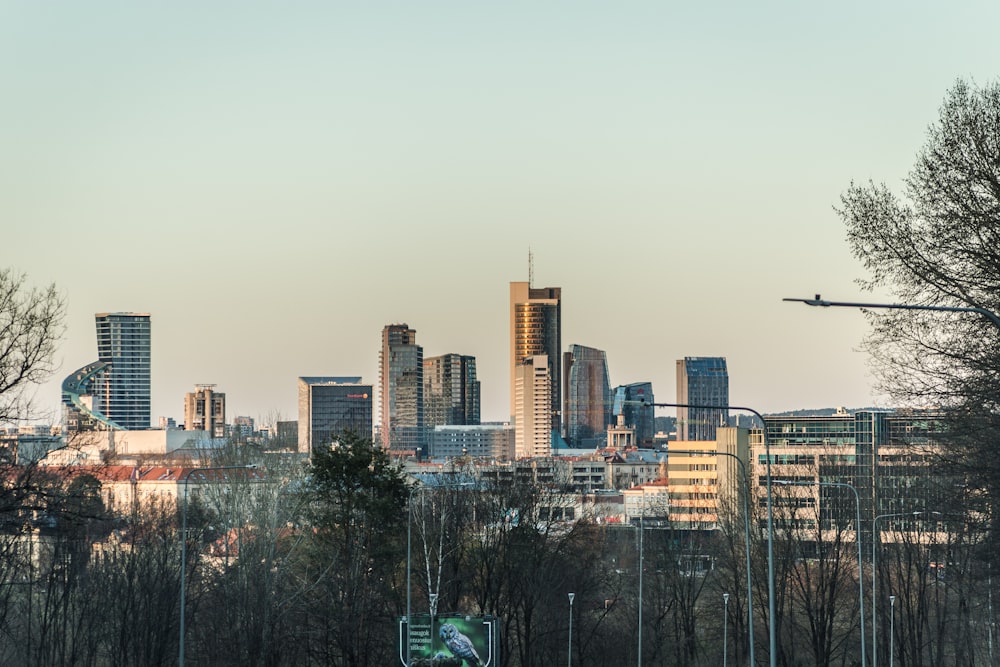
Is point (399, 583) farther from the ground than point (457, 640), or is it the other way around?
point (399, 583)

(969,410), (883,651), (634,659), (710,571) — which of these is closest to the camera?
(969,410)

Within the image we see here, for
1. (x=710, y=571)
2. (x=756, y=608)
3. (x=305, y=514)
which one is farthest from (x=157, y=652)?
(x=710, y=571)

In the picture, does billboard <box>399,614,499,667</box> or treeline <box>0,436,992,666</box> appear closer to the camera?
billboard <box>399,614,499,667</box>

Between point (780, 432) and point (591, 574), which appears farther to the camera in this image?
point (780, 432)

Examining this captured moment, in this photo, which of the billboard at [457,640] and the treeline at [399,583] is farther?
the treeline at [399,583]

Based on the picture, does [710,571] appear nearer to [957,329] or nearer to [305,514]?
[305,514]

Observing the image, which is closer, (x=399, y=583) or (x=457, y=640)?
(x=457, y=640)

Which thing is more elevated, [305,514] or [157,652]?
[305,514]

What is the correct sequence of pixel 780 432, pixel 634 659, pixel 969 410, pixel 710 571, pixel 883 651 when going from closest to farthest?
pixel 969 410
pixel 883 651
pixel 634 659
pixel 710 571
pixel 780 432
